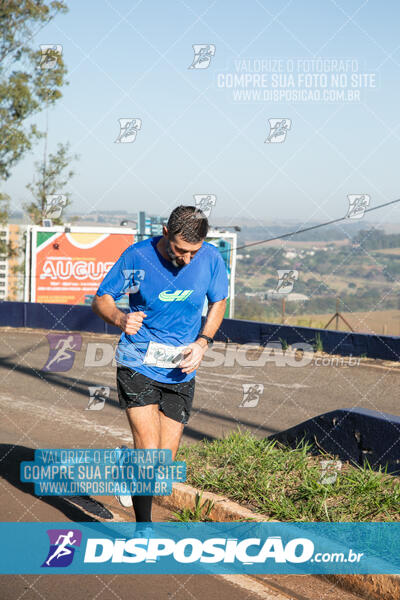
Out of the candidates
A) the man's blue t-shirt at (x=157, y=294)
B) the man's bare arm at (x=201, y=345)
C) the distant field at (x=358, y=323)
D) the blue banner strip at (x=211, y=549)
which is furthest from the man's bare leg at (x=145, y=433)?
the distant field at (x=358, y=323)

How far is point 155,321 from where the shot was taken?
181 inches

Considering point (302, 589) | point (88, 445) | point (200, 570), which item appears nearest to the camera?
point (302, 589)

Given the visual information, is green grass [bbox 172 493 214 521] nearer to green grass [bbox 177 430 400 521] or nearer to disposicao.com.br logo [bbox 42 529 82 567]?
green grass [bbox 177 430 400 521]

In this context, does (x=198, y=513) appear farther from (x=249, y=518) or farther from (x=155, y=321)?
(x=155, y=321)

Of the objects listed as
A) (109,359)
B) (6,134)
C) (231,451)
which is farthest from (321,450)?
(6,134)

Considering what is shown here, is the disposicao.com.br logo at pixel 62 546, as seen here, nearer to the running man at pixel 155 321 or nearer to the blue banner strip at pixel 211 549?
the blue banner strip at pixel 211 549

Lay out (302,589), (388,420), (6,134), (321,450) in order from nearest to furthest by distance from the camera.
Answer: (302,589), (388,420), (321,450), (6,134)

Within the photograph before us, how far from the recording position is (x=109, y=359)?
713 inches

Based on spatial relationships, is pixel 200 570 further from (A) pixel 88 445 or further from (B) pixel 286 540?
(A) pixel 88 445

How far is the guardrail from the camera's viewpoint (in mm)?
15844

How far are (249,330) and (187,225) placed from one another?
15.2 metres

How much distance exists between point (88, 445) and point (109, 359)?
10288 mm

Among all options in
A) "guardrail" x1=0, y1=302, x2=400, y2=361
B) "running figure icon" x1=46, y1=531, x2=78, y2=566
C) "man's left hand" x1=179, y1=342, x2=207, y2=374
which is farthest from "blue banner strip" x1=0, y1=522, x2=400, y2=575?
"guardrail" x1=0, y1=302, x2=400, y2=361

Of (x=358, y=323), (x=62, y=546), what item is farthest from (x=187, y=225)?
(x=358, y=323)
